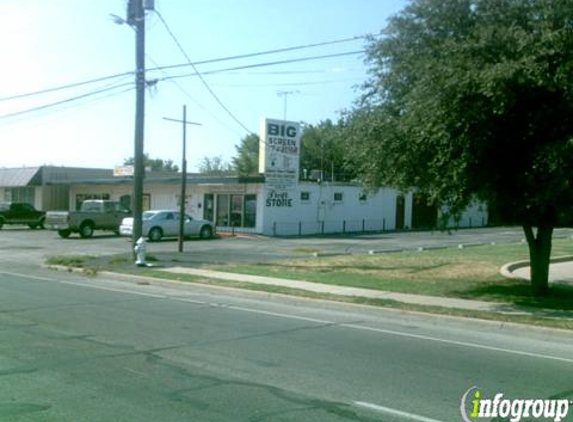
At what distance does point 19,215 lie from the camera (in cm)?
4481

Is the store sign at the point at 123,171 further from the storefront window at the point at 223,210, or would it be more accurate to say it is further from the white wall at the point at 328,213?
the white wall at the point at 328,213

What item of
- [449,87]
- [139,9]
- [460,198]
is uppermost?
[139,9]

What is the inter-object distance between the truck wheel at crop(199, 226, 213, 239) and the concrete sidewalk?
1751 cm

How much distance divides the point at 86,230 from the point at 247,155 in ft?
156

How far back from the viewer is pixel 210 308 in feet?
43.7

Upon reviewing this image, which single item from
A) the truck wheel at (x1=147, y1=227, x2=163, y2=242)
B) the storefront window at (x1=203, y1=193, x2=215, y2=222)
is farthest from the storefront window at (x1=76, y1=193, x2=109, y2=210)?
the truck wheel at (x1=147, y1=227, x2=163, y2=242)

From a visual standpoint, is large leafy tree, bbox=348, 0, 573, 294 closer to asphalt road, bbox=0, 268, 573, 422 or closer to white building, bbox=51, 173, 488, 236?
asphalt road, bbox=0, 268, 573, 422

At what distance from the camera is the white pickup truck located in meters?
36.3

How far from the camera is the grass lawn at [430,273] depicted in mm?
15188

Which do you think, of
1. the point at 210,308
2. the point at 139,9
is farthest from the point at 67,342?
the point at 139,9

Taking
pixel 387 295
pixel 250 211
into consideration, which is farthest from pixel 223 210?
pixel 387 295

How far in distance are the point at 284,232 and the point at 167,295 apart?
2537 cm

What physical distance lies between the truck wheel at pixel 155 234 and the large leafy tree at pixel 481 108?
22618mm

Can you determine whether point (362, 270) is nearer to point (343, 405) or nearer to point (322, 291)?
point (322, 291)
